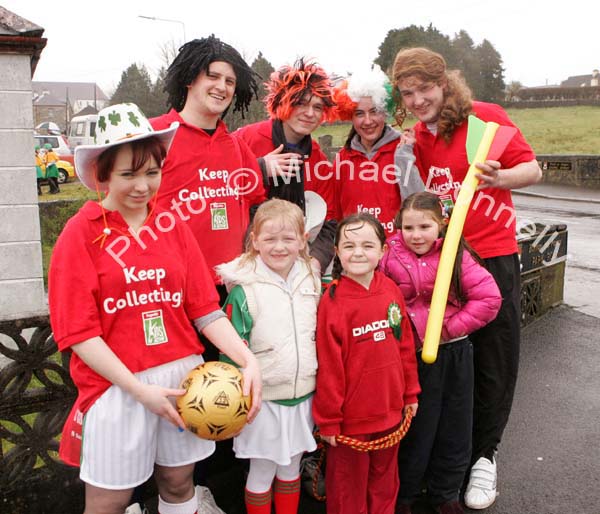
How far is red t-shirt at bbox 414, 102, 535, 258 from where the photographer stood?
3.06 metres

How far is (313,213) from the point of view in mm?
3250

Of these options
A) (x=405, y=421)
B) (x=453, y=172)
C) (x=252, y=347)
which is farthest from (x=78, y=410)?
(x=453, y=172)

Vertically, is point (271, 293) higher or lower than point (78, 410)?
higher

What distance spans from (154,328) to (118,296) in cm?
18

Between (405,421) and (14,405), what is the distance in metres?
1.76

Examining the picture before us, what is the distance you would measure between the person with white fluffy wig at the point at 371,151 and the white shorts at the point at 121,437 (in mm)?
1591

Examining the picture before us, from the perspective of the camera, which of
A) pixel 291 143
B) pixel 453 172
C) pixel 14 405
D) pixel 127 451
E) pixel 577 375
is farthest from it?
pixel 577 375

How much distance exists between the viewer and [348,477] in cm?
276

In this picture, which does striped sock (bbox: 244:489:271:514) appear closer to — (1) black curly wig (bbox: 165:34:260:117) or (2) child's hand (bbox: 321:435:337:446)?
(2) child's hand (bbox: 321:435:337:446)

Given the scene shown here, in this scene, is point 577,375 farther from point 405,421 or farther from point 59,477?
point 59,477

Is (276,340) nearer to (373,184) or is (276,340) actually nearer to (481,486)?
(373,184)

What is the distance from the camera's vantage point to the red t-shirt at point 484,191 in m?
3.06

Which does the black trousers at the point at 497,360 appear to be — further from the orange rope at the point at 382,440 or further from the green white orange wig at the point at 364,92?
the green white orange wig at the point at 364,92

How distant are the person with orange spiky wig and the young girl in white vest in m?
0.37
